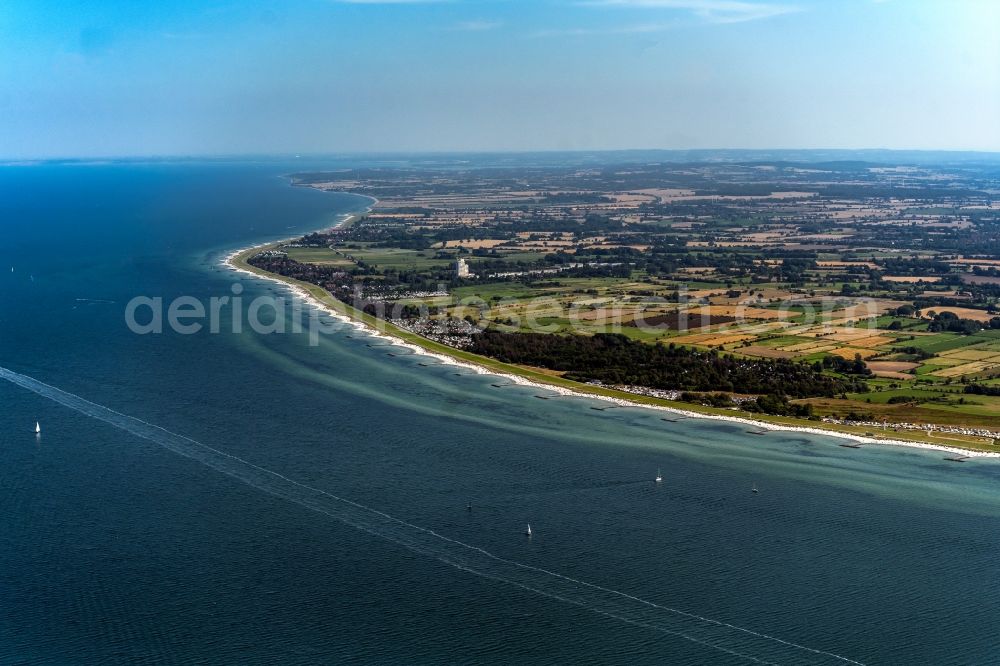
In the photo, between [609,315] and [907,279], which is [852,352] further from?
[907,279]

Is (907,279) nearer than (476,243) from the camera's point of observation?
Yes

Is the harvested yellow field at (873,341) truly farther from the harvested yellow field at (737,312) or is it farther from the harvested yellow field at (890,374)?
the harvested yellow field at (737,312)

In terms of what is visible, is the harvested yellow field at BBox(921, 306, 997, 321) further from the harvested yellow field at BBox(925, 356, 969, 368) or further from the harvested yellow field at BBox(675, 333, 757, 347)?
the harvested yellow field at BBox(675, 333, 757, 347)

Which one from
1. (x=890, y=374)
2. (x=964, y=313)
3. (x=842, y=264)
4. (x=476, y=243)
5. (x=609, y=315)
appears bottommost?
(x=890, y=374)

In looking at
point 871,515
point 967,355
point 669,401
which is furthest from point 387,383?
point 967,355

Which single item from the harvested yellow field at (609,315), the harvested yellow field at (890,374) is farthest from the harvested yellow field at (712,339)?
the harvested yellow field at (890,374)

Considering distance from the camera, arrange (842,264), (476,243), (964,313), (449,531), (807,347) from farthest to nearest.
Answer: (476,243)
(842,264)
(964,313)
(807,347)
(449,531)

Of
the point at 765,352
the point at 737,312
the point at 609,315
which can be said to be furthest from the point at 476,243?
the point at 765,352

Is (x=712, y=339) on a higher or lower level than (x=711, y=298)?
lower
